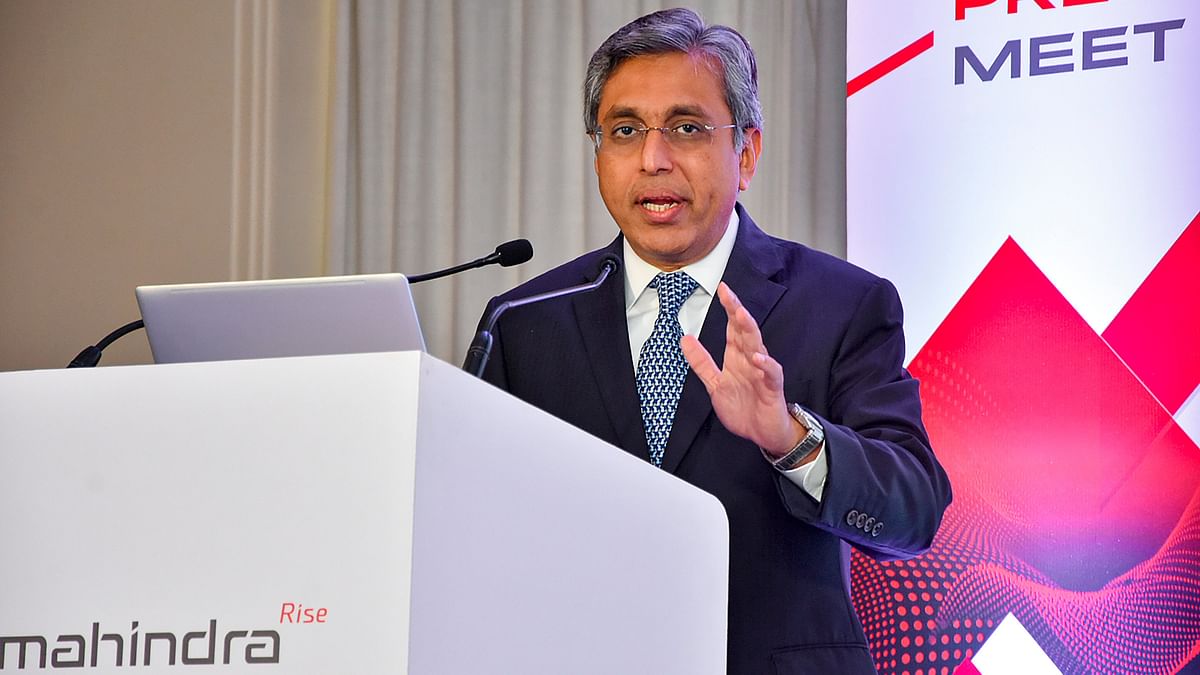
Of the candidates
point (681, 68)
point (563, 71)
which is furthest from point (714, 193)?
point (563, 71)

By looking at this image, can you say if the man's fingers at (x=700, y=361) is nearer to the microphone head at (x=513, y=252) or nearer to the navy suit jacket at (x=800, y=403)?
the navy suit jacket at (x=800, y=403)

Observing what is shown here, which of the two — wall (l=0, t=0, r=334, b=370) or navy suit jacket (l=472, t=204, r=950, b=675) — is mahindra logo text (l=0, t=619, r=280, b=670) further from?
wall (l=0, t=0, r=334, b=370)

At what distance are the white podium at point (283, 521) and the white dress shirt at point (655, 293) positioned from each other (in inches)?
34.7

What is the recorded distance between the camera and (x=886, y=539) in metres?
1.66

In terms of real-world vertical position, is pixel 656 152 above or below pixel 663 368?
above

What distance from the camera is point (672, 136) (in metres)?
2.01

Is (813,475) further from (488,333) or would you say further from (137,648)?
(137,648)

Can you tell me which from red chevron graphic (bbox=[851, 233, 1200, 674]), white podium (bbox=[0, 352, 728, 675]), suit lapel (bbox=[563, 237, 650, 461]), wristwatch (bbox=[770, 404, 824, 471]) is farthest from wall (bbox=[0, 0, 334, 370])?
white podium (bbox=[0, 352, 728, 675])

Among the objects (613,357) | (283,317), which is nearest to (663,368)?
(613,357)

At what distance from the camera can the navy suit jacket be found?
5.44ft

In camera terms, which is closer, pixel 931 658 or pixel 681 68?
pixel 681 68

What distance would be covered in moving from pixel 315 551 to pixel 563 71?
9.54 feet

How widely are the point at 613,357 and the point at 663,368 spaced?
2.8 inches

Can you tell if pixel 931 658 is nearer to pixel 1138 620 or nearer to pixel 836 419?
pixel 1138 620
